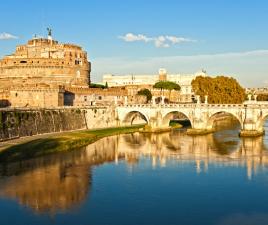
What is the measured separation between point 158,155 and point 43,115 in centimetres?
1096

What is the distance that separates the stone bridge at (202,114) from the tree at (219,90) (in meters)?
10.0

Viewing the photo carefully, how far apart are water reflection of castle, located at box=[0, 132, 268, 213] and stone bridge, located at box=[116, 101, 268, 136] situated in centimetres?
157

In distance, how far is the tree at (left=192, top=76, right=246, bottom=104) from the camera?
50.2 metres

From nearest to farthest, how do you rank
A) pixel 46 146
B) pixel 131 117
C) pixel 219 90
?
pixel 46 146
pixel 131 117
pixel 219 90

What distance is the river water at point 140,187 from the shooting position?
14.7 metres

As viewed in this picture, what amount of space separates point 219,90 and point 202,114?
13.8 m

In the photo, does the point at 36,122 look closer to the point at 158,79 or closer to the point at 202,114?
the point at 202,114

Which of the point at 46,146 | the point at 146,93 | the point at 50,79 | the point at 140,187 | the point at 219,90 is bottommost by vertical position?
the point at 140,187

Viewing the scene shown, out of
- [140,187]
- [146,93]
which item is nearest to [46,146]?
[140,187]

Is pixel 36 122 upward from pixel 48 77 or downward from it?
downward

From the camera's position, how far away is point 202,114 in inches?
1485

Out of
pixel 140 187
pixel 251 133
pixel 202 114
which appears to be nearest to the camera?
pixel 140 187

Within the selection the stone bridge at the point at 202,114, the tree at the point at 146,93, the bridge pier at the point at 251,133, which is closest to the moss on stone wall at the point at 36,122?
the stone bridge at the point at 202,114

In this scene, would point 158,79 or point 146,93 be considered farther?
point 158,79
